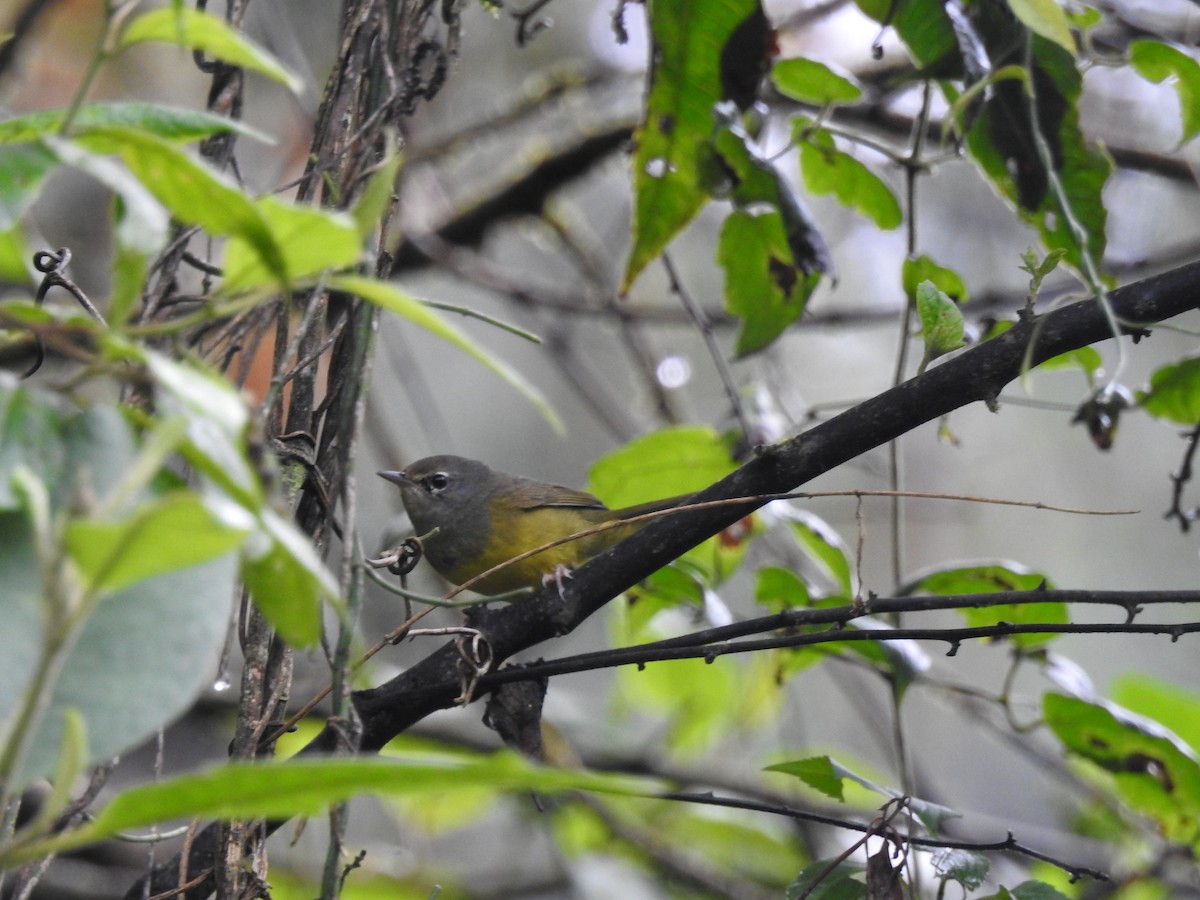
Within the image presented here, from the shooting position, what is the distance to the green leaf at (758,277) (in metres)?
2.65

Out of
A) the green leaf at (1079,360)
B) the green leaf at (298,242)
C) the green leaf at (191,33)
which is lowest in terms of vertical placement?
the green leaf at (1079,360)

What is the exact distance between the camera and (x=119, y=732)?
34.5 inches

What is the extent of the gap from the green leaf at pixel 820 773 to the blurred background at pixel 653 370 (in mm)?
335

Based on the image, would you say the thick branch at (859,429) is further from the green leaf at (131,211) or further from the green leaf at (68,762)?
the green leaf at (131,211)

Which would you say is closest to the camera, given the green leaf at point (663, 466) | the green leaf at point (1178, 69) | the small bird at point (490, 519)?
the green leaf at point (1178, 69)

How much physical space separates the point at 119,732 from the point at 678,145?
204 cm

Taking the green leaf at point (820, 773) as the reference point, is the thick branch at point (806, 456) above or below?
above

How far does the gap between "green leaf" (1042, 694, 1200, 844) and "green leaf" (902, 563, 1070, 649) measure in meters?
0.18

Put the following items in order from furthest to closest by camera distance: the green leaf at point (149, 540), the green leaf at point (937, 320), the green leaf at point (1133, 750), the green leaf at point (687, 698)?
the green leaf at point (687, 698) → the green leaf at point (1133, 750) → the green leaf at point (937, 320) → the green leaf at point (149, 540)

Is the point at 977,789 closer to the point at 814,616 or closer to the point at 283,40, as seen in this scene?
the point at 283,40

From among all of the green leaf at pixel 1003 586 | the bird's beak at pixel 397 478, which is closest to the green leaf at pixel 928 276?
the green leaf at pixel 1003 586

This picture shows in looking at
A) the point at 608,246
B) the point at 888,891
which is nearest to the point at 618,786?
the point at 888,891

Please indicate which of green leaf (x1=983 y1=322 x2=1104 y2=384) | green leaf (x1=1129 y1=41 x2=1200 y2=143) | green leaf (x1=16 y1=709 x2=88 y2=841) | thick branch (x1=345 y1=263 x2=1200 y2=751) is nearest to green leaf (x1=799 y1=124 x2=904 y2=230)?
green leaf (x1=983 y1=322 x2=1104 y2=384)

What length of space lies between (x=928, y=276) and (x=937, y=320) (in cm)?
64
